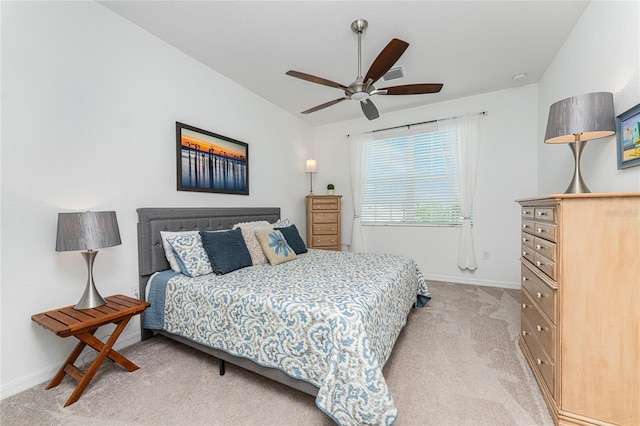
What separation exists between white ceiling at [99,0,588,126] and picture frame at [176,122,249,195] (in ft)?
2.66

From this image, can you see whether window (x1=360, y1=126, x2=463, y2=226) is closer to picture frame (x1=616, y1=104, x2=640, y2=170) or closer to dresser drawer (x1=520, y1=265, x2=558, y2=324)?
dresser drawer (x1=520, y1=265, x2=558, y2=324)

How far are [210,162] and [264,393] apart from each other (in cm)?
233

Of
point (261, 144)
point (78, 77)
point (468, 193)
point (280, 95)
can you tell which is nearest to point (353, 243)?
point (468, 193)

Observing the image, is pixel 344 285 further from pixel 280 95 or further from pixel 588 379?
pixel 280 95

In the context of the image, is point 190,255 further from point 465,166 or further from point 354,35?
point 465,166

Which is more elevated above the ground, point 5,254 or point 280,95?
point 280,95

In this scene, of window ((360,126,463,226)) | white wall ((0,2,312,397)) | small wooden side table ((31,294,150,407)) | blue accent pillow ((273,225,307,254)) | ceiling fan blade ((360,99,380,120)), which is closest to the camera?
small wooden side table ((31,294,150,407))

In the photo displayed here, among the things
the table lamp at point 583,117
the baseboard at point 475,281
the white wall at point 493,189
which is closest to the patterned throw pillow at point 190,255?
the table lamp at point 583,117

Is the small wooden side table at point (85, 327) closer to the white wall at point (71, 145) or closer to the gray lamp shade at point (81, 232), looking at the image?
the white wall at point (71, 145)

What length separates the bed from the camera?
130 centimetres

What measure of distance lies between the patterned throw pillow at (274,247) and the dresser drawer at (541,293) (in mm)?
2019

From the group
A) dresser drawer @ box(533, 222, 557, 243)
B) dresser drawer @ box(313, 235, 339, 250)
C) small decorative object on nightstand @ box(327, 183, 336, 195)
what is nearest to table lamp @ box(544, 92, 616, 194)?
dresser drawer @ box(533, 222, 557, 243)

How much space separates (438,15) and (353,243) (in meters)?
3.34

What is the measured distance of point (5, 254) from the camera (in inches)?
64.2
